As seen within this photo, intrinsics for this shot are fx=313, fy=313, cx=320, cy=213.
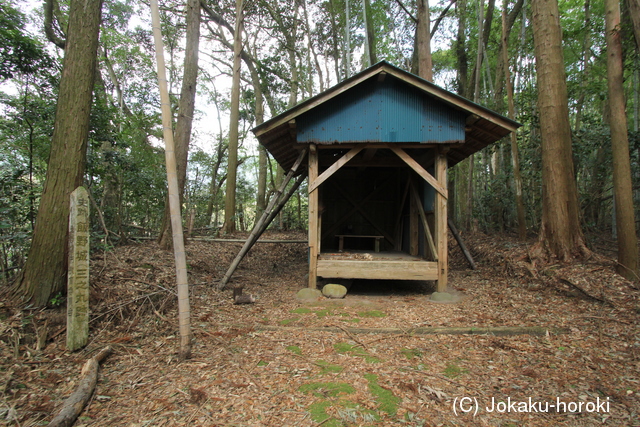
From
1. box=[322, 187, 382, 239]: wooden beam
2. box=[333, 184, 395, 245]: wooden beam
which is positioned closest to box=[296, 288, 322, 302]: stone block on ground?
box=[322, 187, 382, 239]: wooden beam

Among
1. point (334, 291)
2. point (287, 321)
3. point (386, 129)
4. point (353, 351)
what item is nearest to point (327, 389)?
point (353, 351)

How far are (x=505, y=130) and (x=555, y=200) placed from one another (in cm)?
170

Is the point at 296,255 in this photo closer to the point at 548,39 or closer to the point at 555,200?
the point at 555,200

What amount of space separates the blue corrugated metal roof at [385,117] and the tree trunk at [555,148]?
1912 mm

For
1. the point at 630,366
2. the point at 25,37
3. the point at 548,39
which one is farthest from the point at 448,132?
the point at 25,37

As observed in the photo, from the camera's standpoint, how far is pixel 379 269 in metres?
6.24

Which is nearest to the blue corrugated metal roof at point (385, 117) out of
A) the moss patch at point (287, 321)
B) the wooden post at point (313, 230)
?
the wooden post at point (313, 230)

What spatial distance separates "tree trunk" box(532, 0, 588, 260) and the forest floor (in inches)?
25.7

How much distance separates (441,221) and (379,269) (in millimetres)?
1570

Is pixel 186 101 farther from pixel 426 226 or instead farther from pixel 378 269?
pixel 426 226

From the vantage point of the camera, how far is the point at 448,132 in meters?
6.10

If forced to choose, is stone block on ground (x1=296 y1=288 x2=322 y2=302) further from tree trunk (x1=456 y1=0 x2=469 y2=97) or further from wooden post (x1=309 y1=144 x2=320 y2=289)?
tree trunk (x1=456 y1=0 x2=469 y2=97)

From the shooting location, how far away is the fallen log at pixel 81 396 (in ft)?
7.57

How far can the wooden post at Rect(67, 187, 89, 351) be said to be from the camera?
324cm
